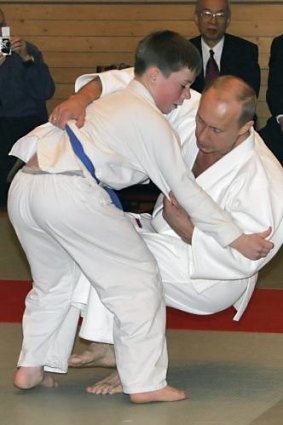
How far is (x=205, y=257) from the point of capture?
4117 mm

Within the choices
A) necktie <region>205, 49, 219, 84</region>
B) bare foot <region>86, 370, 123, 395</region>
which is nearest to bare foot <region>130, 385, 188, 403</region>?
bare foot <region>86, 370, 123, 395</region>

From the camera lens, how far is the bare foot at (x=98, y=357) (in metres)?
4.36

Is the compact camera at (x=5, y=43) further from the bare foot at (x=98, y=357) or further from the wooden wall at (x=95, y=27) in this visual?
the bare foot at (x=98, y=357)

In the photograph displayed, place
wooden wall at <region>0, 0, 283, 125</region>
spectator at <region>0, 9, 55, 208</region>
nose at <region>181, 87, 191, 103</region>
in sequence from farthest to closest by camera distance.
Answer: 1. wooden wall at <region>0, 0, 283, 125</region>
2. spectator at <region>0, 9, 55, 208</region>
3. nose at <region>181, 87, 191, 103</region>

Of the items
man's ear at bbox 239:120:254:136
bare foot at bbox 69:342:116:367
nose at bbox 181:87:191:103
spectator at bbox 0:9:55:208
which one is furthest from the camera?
spectator at bbox 0:9:55:208

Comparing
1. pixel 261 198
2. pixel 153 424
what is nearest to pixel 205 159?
pixel 261 198

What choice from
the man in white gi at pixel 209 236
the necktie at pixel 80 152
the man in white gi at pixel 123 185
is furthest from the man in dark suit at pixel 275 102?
the necktie at pixel 80 152

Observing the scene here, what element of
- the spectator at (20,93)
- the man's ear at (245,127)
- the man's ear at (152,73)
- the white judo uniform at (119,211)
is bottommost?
the spectator at (20,93)

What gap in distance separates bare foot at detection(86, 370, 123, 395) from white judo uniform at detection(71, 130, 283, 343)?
0.73 ft

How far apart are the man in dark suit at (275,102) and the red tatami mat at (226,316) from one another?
1644 millimetres

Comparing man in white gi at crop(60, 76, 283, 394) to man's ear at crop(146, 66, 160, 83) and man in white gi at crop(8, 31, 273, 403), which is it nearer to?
man in white gi at crop(8, 31, 273, 403)

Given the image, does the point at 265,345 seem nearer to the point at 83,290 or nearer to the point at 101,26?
the point at 83,290

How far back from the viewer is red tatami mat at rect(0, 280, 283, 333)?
17.2ft

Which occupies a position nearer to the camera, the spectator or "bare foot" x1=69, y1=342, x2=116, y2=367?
"bare foot" x1=69, y1=342, x2=116, y2=367
